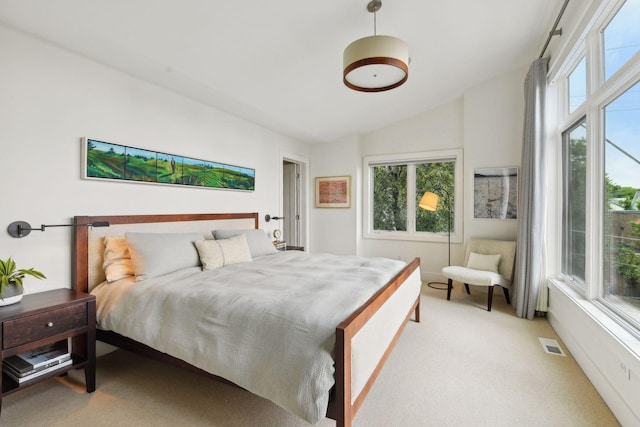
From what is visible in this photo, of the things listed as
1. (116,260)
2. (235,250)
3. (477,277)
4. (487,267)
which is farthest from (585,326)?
(116,260)

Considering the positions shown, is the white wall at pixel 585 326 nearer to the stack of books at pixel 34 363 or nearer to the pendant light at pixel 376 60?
the pendant light at pixel 376 60

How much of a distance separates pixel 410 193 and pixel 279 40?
3356 mm

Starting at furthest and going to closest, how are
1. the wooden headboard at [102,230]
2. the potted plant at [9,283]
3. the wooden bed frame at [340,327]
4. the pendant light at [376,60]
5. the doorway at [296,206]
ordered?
the doorway at [296,206] < the wooden headboard at [102,230] < the pendant light at [376,60] < the potted plant at [9,283] < the wooden bed frame at [340,327]

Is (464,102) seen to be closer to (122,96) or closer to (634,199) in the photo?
(634,199)

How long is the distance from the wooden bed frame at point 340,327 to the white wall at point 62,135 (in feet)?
0.30

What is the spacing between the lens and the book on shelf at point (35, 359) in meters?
1.85

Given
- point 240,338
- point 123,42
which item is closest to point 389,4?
point 123,42

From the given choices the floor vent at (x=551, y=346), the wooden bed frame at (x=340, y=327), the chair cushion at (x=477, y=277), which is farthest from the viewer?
the chair cushion at (x=477, y=277)

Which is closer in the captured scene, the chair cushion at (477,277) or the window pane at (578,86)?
the window pane at (578,86)

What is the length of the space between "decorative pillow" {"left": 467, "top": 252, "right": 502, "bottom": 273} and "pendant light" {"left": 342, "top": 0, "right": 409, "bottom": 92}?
2686 mm

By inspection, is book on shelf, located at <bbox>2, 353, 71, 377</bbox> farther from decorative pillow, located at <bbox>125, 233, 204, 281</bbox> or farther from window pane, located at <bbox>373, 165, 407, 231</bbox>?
window pane, located at <bbox>373, 165, 407, 231</bbox>

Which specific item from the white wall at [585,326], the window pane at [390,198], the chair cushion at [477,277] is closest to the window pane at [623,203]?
the white wall at [585,326]

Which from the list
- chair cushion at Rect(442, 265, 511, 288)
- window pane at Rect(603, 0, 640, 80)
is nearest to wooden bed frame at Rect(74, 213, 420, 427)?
chair cushion at Rect(442, 265, 511, 288)

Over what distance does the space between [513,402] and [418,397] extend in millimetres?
588
